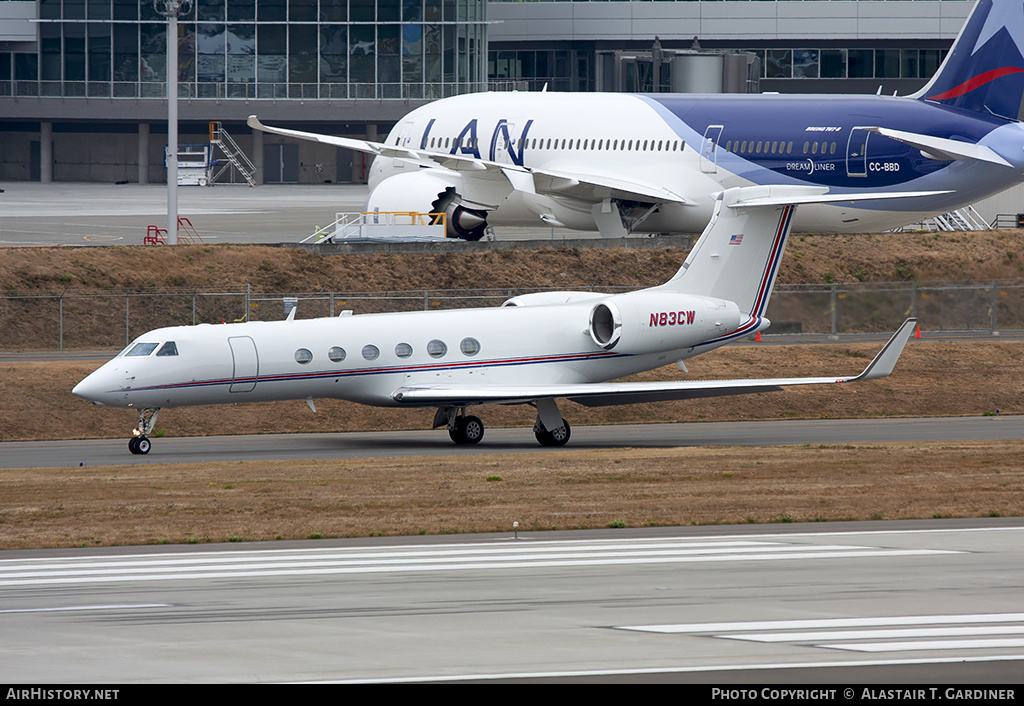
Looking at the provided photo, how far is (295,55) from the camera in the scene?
89.2 meters

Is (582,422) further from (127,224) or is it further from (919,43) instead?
(919,43)

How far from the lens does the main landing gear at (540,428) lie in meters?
31.2

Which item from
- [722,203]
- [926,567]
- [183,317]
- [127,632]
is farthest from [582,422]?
[127,632]

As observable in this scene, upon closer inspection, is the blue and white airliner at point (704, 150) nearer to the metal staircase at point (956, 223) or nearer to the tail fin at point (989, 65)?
the tail fin at point (989, 65)

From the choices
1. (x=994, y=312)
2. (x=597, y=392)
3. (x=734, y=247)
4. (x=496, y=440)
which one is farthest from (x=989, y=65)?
(x=496, y=440)

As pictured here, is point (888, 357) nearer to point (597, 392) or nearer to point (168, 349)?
point (597, 392)

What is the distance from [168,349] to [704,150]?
75.6 feet

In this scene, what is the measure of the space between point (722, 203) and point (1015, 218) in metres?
34.3

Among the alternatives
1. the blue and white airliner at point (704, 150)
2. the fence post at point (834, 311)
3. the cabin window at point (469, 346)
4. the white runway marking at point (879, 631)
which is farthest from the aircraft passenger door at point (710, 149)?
the white runway marking at point (879, 631)

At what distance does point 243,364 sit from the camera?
95.3 feet

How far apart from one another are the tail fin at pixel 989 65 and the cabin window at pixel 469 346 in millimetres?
21461

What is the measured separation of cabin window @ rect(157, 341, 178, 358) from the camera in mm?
28736

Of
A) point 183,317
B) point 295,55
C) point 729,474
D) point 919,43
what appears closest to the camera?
point 729,474

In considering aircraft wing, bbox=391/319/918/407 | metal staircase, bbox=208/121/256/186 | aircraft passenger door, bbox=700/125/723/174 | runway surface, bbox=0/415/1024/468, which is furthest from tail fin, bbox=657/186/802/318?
metal staircase, bbox=208/121/256/186
